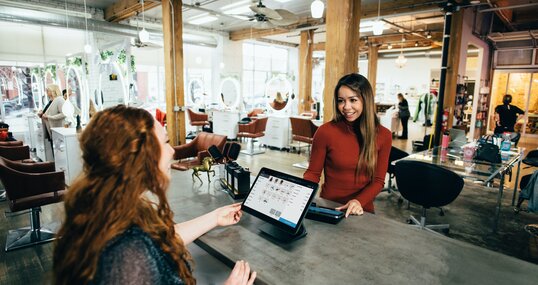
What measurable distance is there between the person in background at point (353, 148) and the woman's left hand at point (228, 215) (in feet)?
2.07

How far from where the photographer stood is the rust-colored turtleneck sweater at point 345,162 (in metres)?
1.88

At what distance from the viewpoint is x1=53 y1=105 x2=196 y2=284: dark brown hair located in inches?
30.0

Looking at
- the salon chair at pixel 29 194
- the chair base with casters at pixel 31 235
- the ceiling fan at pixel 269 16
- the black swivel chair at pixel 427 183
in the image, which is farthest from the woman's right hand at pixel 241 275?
the ceiling fan at pixel 269 16

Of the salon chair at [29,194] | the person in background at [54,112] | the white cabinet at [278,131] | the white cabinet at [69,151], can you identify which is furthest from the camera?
the white cabinet at [278,131]

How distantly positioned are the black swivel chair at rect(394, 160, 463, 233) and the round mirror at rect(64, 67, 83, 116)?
6.55m

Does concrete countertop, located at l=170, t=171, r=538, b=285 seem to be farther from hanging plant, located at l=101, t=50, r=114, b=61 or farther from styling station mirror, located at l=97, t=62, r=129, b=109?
hanging plant, located at l=101, t=50, r=114, b=61

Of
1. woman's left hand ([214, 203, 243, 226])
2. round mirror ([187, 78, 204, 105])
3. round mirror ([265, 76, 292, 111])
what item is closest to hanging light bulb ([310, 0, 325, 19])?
woman's left hand ([214, 203, 243, 226])

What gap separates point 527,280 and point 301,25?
8.32 m

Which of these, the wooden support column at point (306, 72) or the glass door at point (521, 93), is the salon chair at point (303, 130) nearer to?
the wooden support column at point (306, 72)

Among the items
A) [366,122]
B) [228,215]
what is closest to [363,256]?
[228,215]

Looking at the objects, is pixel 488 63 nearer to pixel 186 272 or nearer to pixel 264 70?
pixel 264 70

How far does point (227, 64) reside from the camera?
1148 cm

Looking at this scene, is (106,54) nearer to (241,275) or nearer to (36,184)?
(36,184)

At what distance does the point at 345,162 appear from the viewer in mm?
1885
